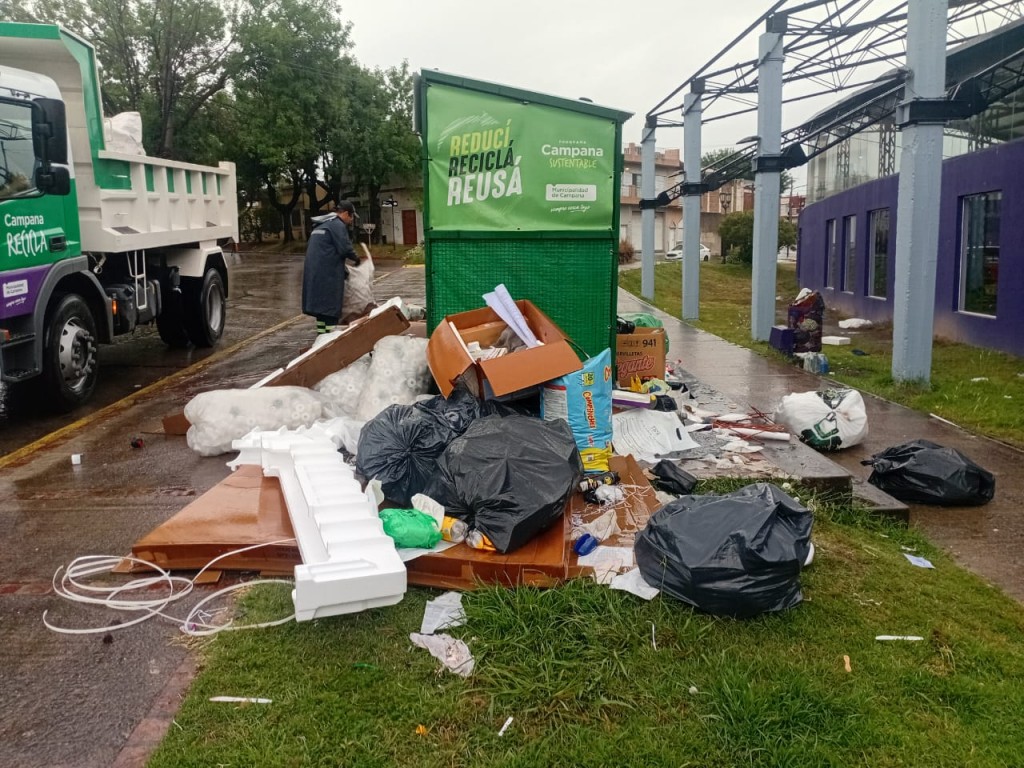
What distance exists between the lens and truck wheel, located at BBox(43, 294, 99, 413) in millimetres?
7246

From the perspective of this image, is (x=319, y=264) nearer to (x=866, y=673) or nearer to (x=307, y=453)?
(x=307, y=453)

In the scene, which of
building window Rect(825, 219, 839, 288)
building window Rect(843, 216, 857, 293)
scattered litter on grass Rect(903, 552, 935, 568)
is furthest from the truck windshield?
building window Rect(825, 219, 839, 288)

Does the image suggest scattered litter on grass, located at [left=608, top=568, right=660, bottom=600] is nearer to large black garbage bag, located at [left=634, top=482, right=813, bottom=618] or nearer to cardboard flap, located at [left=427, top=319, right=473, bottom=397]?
large black garbage bag, located at [left=634, top=482, right=813, bottom=618]

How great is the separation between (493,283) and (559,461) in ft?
8.65

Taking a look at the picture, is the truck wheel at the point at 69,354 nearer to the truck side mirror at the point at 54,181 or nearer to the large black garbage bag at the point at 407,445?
the truck side mirror at the point at 54,181

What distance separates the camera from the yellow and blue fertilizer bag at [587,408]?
191 inches

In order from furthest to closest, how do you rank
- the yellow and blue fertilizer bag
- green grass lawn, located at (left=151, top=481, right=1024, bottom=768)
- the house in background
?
the house in background < the yellow and blue fertilizer bag < green grass lawn, located at (left=151, top=481, right=1024, bottom=768)

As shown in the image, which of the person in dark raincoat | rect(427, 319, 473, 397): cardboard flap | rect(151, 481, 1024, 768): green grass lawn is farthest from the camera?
the person in dark raincoat

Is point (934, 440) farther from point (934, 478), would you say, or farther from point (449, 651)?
point (449, 651)

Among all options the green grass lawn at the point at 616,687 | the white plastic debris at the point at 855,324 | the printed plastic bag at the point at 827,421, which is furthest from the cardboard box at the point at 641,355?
the white plastic debris at the point at 855,324

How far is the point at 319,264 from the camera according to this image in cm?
857

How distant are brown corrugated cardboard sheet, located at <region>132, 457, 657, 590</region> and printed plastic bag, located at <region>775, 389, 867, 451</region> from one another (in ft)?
8.01

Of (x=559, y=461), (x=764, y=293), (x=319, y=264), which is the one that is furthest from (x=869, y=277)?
(x=559, y=461)

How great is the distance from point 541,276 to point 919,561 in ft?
10.5
